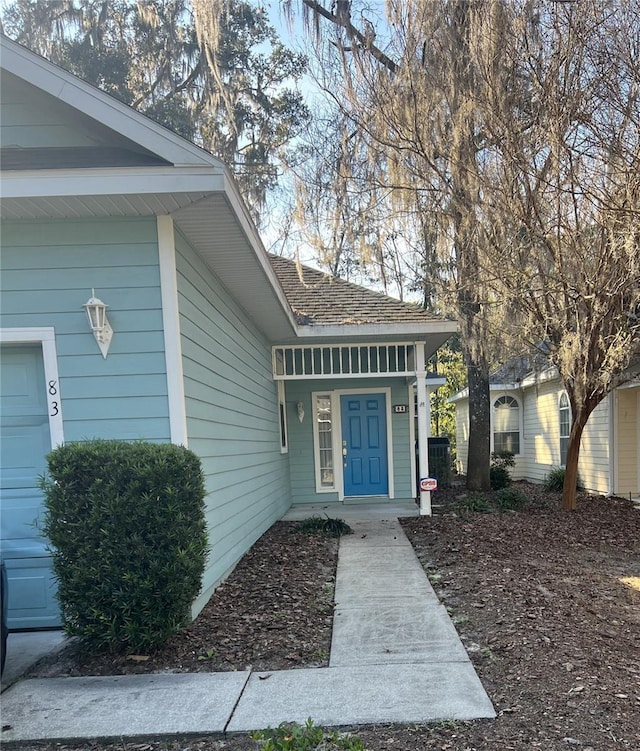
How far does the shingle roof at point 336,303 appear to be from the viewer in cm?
835

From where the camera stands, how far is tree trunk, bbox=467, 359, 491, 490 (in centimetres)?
1132

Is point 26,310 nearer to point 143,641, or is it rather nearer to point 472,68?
point 143,641

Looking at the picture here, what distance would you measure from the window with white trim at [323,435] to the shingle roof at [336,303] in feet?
6.62

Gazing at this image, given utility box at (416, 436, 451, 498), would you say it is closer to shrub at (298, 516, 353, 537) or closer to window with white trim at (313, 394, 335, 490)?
window with white trim at (313, 394, 335, 490)

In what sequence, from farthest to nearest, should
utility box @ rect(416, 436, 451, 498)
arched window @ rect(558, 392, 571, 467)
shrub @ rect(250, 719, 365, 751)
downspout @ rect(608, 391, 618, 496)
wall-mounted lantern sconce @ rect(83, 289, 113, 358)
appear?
arched window @ rect(558, 392, 571, 467) → utility box @ rect(416, 436, 451, 498) → downspout @ rect(608, 391, 618, 496) → wall-mounted lantern sconce @ rect(83, 289, 113, 358) → shrub @ rect(250, 719, 365, 751)

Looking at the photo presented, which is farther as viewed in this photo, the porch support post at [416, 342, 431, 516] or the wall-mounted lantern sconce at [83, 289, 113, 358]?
the porch support post at [416, 342, 431, 516]

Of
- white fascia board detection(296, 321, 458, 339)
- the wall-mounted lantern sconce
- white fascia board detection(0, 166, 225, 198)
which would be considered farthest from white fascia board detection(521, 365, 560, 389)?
the wall-mounted lantern sconce

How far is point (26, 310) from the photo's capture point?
396cm

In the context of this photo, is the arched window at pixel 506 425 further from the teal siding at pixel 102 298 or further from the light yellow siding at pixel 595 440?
the teal siding at pixel 102 298

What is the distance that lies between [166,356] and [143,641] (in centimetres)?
196

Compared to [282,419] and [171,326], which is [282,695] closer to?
[171,326]

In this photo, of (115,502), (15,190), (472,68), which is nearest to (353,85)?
(472,68)

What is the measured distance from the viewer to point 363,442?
1016cm

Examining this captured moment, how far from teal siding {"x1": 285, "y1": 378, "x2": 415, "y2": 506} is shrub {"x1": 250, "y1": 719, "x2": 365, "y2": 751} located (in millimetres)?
7604
